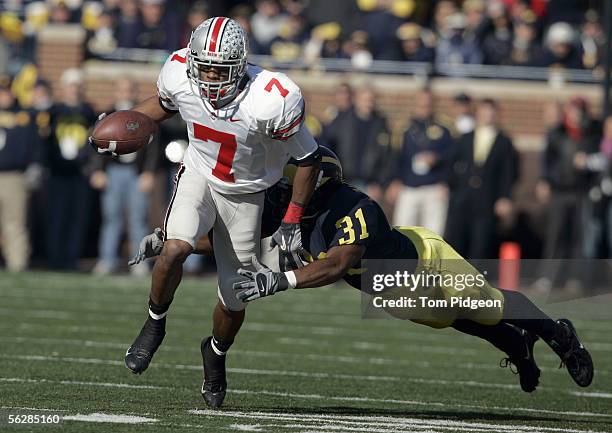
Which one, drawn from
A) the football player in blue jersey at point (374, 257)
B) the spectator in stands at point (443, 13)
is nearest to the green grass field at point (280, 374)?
the football player in blue jersey at point (374, 257)

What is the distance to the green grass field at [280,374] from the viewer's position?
242 inches

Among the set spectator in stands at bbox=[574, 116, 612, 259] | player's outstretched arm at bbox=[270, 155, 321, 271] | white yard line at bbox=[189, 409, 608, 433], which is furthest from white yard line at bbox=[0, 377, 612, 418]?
spectator in stands at bbox=[574, 116, 612, 259]

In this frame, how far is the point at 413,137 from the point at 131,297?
3.29 m

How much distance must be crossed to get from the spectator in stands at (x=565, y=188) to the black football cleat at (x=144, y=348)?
23.8 ft

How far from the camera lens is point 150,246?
21.8 feet

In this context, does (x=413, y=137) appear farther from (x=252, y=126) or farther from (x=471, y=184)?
(x=252, y=126)

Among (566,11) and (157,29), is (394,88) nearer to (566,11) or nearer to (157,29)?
(157,29)

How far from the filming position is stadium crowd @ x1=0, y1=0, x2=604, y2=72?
16.0 metres

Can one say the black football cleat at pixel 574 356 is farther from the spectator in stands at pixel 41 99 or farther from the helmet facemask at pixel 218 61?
the spectator in stands at pixel 41 99

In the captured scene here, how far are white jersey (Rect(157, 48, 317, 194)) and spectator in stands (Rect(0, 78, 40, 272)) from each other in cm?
715

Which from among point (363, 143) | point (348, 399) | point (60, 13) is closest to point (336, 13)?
point (60, 13)

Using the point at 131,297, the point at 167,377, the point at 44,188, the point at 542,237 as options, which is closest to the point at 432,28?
A: the point at 542,237

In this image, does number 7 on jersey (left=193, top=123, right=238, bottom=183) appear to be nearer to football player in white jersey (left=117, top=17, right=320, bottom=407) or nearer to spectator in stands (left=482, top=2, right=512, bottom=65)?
football player in white jersey (left=117, top=17, right=320, bottom=407)

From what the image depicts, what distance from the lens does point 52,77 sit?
16375 millimetres
